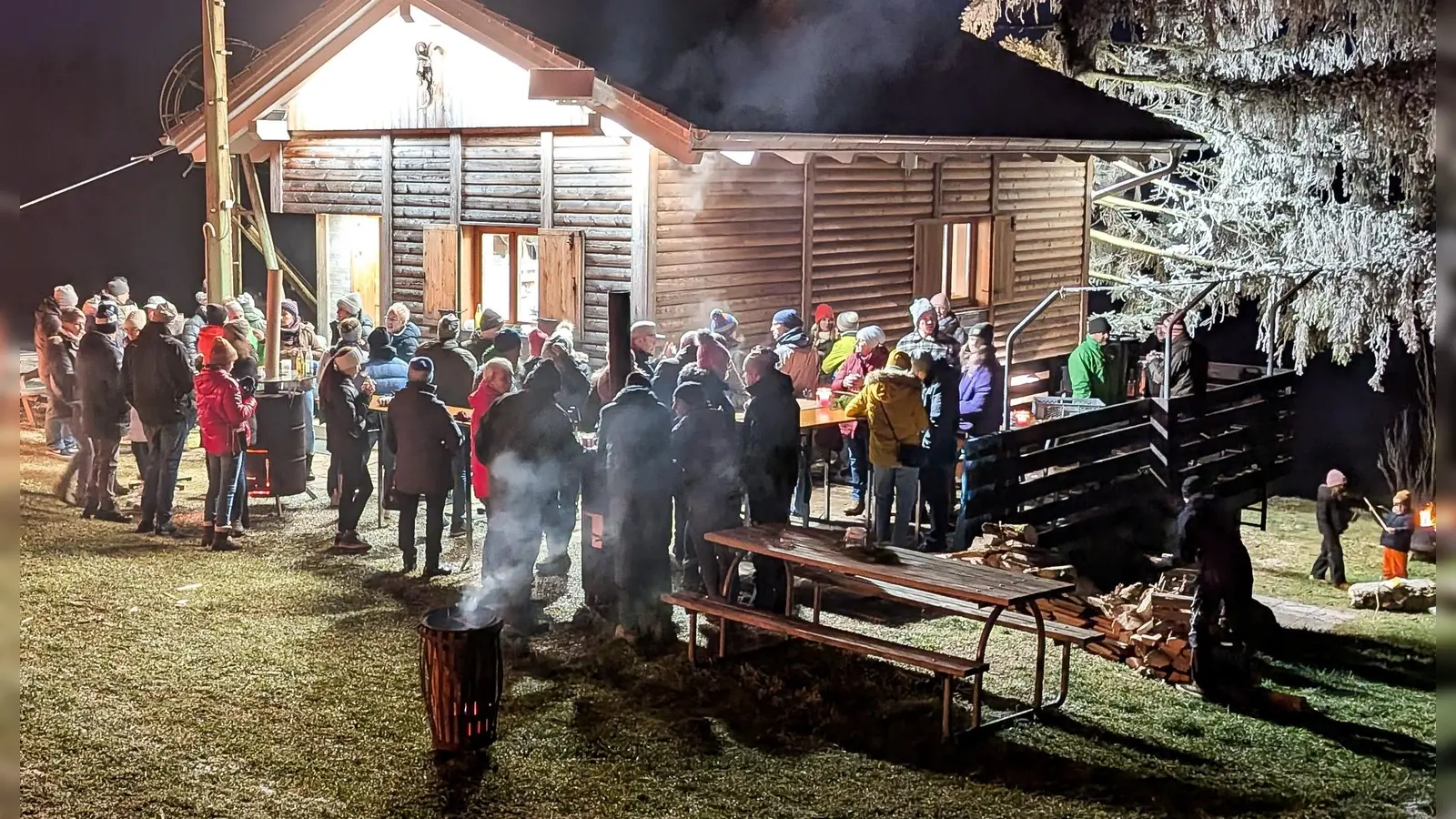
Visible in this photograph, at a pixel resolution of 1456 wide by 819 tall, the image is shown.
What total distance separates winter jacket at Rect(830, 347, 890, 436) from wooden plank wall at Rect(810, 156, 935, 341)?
293cm

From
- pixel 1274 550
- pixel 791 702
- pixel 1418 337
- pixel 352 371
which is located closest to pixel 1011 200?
pixel 1418 337

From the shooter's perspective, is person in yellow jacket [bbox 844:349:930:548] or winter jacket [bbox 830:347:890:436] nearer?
person in yellow jacket [bbox 844:349:930:548]

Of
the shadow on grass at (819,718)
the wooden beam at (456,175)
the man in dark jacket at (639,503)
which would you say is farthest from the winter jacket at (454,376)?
→ the wooden beam at (456,175)

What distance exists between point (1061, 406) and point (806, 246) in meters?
3.51

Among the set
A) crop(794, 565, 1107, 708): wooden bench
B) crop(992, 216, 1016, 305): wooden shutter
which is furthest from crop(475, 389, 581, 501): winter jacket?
crop(992, 216, 1016, 305): wooden shutter

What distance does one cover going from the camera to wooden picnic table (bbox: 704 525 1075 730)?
280 inches

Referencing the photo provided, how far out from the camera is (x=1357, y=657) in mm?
8969

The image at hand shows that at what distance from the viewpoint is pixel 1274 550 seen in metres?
12.7

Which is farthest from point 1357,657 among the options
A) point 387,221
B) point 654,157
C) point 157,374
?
point 387,221

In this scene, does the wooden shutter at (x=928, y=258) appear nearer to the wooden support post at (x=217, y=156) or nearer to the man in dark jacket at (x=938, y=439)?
the man in dark jacket at (x=938, y=439)

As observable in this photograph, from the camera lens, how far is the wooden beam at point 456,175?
15.7 meters

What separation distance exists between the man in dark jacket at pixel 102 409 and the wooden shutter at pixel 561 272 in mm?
4491

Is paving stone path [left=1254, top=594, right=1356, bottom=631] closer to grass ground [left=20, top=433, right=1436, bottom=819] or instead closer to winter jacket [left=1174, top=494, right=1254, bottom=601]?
grass ground [left=20, top=433, right=1436, bottom=819]

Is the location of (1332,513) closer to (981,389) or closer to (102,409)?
(981,389)
